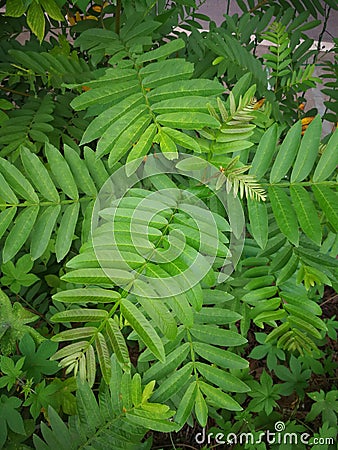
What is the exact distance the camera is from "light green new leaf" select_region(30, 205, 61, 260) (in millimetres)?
617

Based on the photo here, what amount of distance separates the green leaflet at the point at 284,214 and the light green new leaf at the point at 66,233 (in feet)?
0.81

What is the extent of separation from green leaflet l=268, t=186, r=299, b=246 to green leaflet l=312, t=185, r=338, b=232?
0.03m

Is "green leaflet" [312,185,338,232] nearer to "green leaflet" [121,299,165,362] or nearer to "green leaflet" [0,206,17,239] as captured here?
"green leaflet" [121,299,165,362]

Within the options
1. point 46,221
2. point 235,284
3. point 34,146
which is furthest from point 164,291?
point 34,146

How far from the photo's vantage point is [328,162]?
23.3 inches

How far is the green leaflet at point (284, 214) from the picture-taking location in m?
0.57

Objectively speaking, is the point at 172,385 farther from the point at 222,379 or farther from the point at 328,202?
the point at 328,202

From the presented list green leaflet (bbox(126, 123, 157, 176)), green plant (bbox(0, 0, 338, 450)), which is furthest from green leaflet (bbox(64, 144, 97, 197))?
green leaflet (bbox(126, 123, 157, 176))

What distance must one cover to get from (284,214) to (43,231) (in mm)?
293

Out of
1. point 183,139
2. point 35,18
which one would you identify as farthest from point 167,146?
point 35,18

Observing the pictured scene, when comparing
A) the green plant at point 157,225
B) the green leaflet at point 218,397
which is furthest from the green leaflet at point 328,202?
the green leaflet at point 218,397

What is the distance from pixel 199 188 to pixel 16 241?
23cm

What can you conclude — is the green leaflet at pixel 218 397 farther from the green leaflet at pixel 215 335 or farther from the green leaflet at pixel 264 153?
Result: the green leaflet at pixel 264 153

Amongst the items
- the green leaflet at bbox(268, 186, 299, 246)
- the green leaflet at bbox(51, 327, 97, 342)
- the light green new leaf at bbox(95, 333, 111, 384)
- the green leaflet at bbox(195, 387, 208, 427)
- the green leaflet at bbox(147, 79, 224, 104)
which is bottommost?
the green leaflet at bbox(195, 387, 208, 427)
